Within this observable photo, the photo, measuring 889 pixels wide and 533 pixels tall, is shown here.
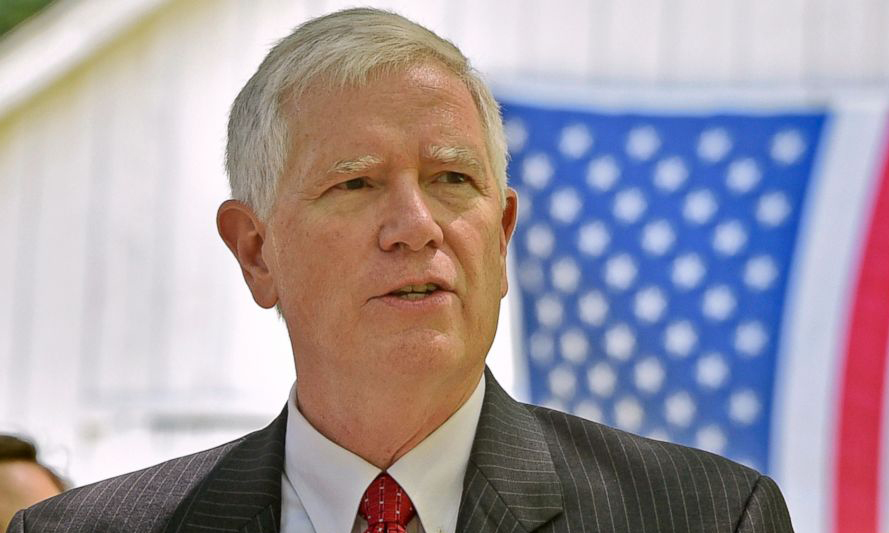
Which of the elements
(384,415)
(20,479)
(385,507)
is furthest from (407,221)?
(20,479)

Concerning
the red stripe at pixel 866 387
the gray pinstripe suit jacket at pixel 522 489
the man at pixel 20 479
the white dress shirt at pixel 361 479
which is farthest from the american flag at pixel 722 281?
the white dress shirt at pixel 361 479

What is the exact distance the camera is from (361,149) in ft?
5.24

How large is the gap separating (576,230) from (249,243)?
2311 mm

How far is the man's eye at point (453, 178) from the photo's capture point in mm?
1627

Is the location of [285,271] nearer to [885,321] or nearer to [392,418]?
[392,418]

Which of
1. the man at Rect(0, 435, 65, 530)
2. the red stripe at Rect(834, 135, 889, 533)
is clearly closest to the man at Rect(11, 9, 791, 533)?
the man at Rect(0, 435, 65, 530)

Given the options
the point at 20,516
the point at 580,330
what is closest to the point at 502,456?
the point at 20,516

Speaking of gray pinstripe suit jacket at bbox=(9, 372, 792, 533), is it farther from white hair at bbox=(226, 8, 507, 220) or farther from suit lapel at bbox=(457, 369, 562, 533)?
white hair at bbox=(226, 8, 507, 220)

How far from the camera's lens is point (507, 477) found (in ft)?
5.18

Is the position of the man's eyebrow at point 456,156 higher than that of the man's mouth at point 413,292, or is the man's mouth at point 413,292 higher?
the man's eyebrow at point 456,156

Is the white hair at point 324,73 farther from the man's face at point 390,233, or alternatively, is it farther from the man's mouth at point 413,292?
the man's mouth at point 413,292

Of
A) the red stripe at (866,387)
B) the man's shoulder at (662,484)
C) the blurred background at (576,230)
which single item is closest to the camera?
the man's shoulder at (662,484)

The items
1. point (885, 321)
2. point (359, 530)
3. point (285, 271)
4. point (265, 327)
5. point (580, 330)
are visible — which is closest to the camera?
point (359, 530)

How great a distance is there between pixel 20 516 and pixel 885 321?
2.69 m
